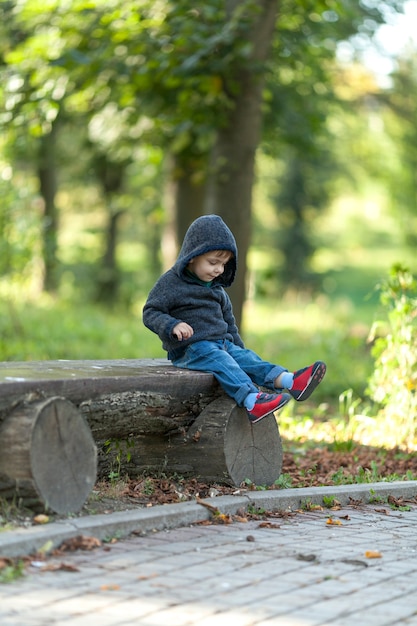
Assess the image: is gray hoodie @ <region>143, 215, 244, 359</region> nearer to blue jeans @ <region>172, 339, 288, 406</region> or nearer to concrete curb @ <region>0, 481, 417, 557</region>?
blue jeans @ <region>172, 339, 288, 406</region>

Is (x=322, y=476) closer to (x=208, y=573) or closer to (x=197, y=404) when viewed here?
(x=197, y=404)

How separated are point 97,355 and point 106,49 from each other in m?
4.02

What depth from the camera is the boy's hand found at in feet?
19.5

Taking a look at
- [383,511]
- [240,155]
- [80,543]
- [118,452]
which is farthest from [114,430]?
[240,155]

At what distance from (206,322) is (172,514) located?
1.42m

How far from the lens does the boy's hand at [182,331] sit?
5.96 metres

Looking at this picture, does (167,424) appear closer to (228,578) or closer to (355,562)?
(355,562)

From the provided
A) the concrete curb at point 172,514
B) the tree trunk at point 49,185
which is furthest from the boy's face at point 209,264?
the tree trunk at point 49,185

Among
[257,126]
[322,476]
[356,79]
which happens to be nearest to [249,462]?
[322,476]

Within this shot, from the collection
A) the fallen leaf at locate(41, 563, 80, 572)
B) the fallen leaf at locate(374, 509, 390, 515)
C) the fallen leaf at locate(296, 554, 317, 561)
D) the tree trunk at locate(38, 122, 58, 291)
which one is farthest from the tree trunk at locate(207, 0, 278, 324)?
the tree trunk at locate(38, 122, 58, 291)

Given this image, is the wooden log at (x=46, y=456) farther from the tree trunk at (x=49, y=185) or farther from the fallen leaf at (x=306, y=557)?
the tree trunk at (x=49, y=185)

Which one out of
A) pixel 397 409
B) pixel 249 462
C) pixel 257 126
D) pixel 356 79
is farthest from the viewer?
pixel 356 79

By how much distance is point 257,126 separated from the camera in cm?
1100

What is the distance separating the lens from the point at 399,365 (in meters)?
8.45
